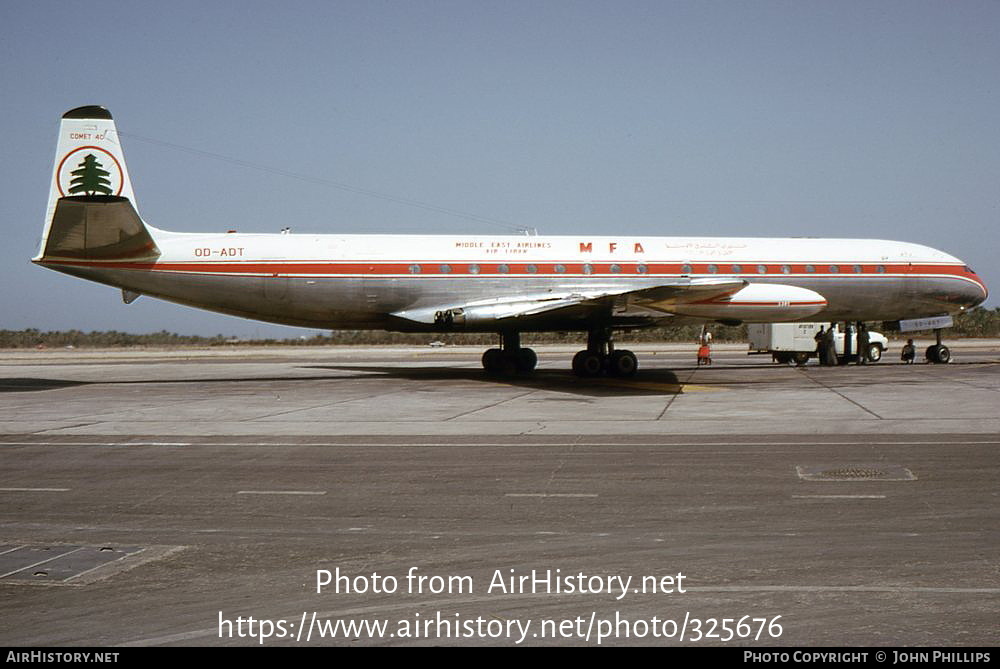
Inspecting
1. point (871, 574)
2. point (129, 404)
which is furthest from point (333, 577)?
point (129, 404)

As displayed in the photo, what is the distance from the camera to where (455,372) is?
104 ft

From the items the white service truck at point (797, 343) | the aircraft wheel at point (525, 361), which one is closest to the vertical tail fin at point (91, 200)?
the aircraft wheel at point (525, 361)

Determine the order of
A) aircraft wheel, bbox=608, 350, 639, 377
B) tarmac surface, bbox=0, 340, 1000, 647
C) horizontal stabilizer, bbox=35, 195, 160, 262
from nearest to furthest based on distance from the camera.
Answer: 1. tarmac surface, bbox=0, 340, 1000, 647
2. horizontal stabilizer, bbox=35, 195, 160, 262
3. aircraft wheel, bbox=608, 350, 639, 377

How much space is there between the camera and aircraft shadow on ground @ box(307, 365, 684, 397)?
23.8m

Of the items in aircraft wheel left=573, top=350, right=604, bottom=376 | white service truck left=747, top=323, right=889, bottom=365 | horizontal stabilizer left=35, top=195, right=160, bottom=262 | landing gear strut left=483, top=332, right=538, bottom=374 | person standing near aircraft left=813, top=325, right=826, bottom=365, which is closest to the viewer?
horizontal stabilizer left=35, top=195, right=160, bottom=262

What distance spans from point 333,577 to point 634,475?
5388 mm

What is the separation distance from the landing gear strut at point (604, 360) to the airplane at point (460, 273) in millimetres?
35

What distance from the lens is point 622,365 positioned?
1089 inches

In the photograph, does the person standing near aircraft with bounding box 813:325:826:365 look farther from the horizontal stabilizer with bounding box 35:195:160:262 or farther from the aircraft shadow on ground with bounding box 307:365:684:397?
the horizontal stabilizer with bounding box 35:195:160:262

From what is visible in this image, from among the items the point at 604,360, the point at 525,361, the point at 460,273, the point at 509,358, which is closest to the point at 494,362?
the point at 509,358

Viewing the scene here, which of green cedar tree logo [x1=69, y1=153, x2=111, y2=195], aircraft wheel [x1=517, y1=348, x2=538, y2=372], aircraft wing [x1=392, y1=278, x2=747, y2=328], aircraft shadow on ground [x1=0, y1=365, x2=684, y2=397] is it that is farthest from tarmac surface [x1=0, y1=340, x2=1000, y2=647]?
aircraft wheel [x1=517, y1=348, x2=538, y2=372]

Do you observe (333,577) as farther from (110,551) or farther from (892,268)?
(892,268)

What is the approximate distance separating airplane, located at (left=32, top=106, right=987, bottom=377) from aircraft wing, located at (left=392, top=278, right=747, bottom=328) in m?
0.06

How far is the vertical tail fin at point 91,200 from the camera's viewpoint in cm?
2438
